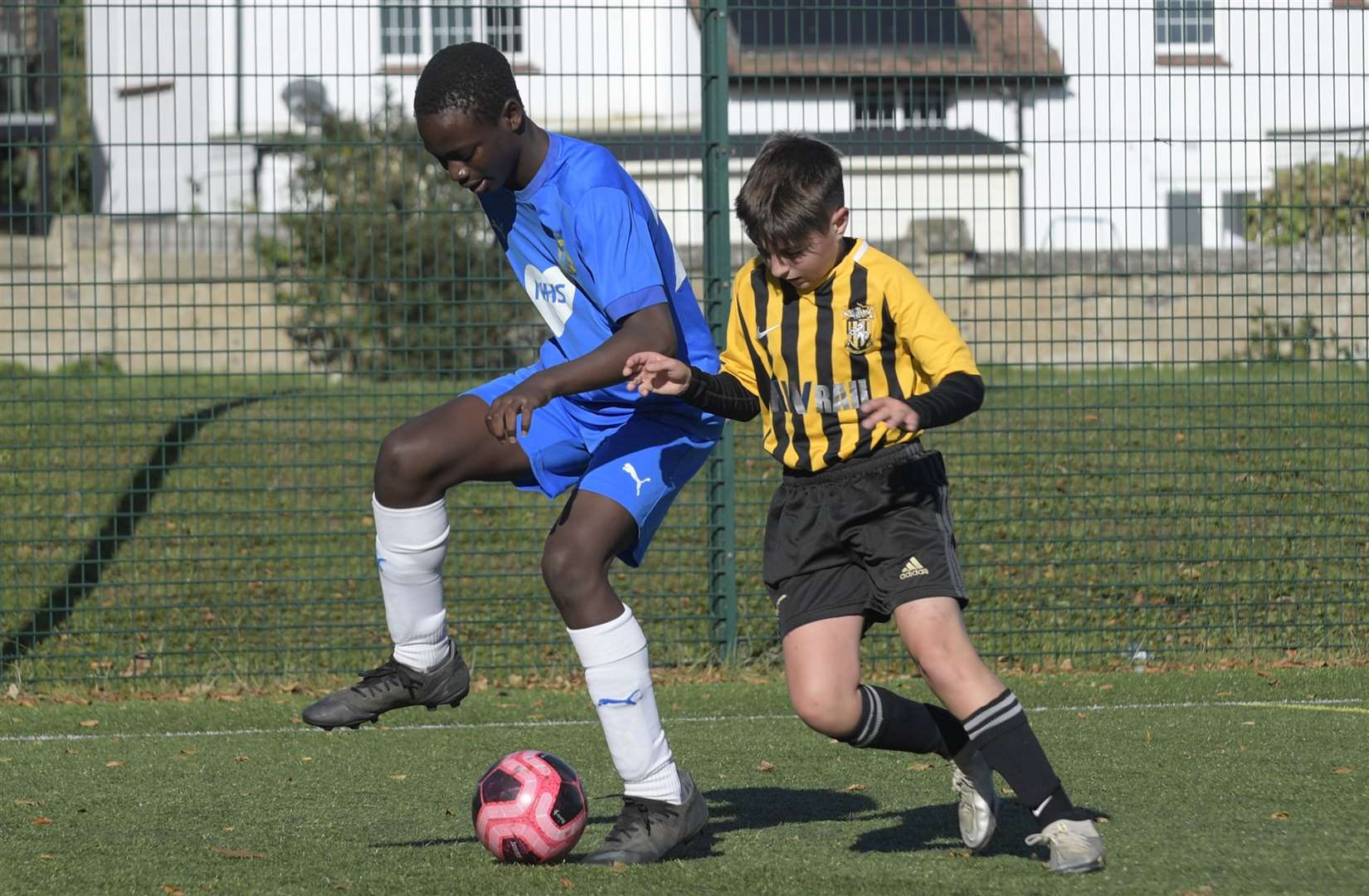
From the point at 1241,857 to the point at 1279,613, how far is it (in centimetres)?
465

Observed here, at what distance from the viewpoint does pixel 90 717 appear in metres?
7.25

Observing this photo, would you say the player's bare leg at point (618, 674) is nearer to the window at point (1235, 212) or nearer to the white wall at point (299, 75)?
the white wall at point (299, 75)

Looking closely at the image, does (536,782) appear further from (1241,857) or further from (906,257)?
(906,257)

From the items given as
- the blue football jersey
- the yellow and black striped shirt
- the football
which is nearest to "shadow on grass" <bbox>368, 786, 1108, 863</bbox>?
the football

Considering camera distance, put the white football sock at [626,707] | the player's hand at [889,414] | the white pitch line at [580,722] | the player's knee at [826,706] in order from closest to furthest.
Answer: the player's hand at [889,414] < the player's knee at [826,706] < the white football sock at [626,707] < the white pitch line at [580,722]

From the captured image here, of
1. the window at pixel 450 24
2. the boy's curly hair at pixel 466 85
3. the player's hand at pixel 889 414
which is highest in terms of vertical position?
the window at pixel 450 24

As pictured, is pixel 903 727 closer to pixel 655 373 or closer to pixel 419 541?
pixel 655 373

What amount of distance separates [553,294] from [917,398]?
113 centimetres

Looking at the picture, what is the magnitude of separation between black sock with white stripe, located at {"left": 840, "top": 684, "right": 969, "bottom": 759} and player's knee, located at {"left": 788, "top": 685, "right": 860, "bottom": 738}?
0.14 ft

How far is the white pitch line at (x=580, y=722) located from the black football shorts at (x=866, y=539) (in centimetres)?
276

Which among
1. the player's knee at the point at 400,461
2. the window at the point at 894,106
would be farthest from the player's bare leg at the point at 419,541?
the window at the point at 894,106

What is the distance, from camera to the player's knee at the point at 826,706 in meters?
4.16

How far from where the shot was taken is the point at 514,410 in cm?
381

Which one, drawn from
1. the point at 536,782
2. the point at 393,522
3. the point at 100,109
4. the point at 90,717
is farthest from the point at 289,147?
the point at 100,109
